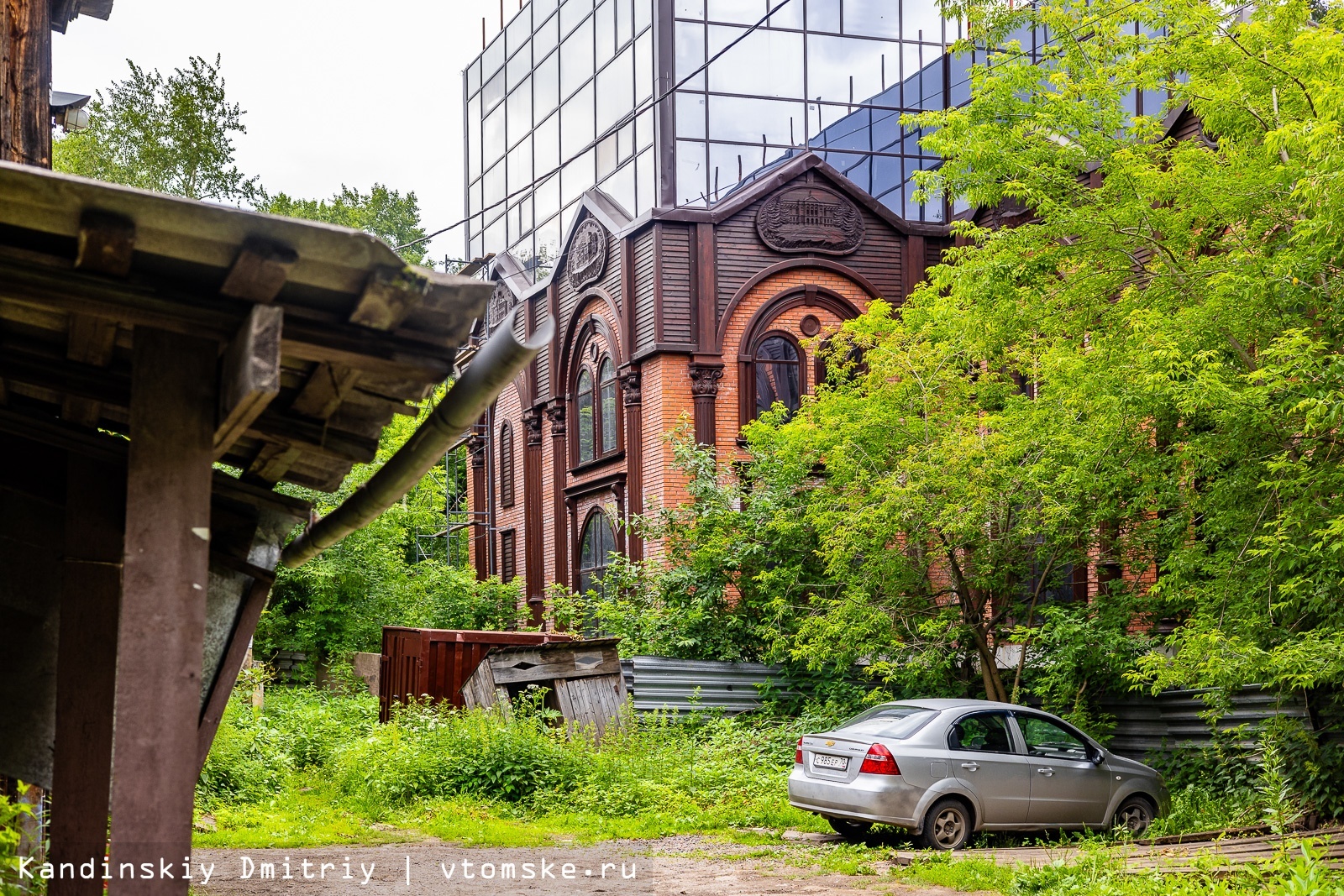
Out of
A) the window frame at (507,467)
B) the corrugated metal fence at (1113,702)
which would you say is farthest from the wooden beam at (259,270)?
the window frame at (507,467)

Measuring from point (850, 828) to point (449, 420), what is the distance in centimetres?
1109

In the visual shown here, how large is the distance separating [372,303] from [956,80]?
28143 millimetres

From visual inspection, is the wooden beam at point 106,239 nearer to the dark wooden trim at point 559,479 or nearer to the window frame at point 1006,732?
the window frame at point 1006,732

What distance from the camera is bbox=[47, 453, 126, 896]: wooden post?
6.05 metres

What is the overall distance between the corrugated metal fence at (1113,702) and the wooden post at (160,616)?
12120mm

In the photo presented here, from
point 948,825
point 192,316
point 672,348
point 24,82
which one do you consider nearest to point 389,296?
point 192,316

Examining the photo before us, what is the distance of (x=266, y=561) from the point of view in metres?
7.19

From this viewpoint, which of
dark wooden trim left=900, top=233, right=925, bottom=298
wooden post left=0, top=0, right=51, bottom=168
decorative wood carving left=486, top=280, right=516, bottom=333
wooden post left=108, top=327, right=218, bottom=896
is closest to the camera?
wooden post left=108, top=327, right=218, bottom=896

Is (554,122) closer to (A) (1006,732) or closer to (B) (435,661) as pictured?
(B) (435,661)

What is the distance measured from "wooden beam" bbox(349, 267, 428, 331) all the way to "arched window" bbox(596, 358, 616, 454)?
2617 centimetres

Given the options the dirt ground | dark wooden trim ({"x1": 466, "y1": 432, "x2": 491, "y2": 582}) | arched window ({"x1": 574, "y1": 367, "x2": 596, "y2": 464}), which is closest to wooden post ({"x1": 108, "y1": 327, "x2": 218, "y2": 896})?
the dirt ground

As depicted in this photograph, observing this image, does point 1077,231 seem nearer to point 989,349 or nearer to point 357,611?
point 989,349

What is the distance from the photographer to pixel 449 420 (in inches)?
180

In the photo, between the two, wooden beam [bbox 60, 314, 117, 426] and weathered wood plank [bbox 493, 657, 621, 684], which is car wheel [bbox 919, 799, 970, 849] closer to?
weathered wood plank [bbox 493, 657, 621, 684]
